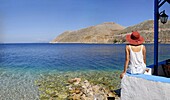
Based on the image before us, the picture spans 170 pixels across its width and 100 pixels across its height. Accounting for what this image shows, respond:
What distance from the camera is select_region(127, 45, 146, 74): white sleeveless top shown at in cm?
582

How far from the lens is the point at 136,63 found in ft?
19.5

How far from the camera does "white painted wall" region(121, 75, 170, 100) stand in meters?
5.28

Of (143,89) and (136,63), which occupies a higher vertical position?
(136,63)

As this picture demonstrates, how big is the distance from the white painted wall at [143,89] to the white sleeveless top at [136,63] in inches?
8.7

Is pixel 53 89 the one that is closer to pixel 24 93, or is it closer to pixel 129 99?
pixel 24 93

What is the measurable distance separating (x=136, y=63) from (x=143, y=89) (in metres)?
0.74

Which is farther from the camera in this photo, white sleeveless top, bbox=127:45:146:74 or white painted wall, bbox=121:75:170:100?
white sleeveless top, bbox=127:45:146:74

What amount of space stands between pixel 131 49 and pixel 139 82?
0.95 metres

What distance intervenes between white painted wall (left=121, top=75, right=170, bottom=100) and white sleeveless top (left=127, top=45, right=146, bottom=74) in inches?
8.7

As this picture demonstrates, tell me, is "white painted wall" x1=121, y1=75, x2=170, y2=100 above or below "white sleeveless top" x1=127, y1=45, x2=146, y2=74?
below

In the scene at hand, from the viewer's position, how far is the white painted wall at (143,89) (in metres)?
5.28

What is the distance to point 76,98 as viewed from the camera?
411 inches

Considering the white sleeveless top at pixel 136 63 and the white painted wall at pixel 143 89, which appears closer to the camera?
the white painted wall at pixel 143 89

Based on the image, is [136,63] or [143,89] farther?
[136,63]
